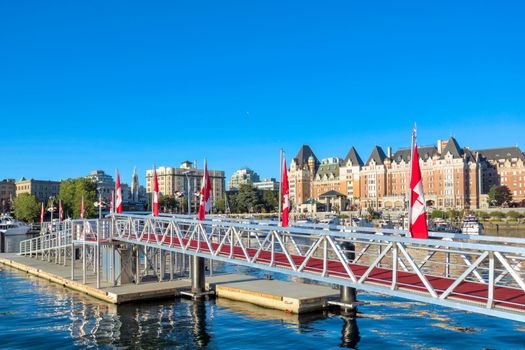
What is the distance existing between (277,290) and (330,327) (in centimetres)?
677

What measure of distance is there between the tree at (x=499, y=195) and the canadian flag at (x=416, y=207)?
182 m

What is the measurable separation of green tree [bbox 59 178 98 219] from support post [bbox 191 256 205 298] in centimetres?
10701

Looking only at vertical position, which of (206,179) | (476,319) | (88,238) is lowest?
(476,319)

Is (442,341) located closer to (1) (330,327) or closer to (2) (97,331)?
(1) (330,327)

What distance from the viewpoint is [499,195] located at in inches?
7382

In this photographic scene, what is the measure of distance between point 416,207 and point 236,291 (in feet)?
63.4

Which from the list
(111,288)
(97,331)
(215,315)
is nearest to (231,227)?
(215,315)

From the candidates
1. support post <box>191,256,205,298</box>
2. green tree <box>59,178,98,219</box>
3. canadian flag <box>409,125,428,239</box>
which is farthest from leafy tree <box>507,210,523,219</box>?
canadian flag <box>409,125,428,239</box>

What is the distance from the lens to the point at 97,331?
27422 mm

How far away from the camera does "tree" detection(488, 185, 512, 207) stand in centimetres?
18612

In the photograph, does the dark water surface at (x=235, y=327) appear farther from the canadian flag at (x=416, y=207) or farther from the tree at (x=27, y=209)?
the tree at (x=27, y=209)

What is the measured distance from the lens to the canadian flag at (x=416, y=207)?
57.8 feet

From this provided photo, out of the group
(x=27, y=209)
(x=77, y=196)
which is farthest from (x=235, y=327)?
(x=27, y=209)

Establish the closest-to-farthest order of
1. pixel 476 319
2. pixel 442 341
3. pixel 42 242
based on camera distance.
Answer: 1. pixel 442 341
2. pixel 476 319
3. pixel 42 242
